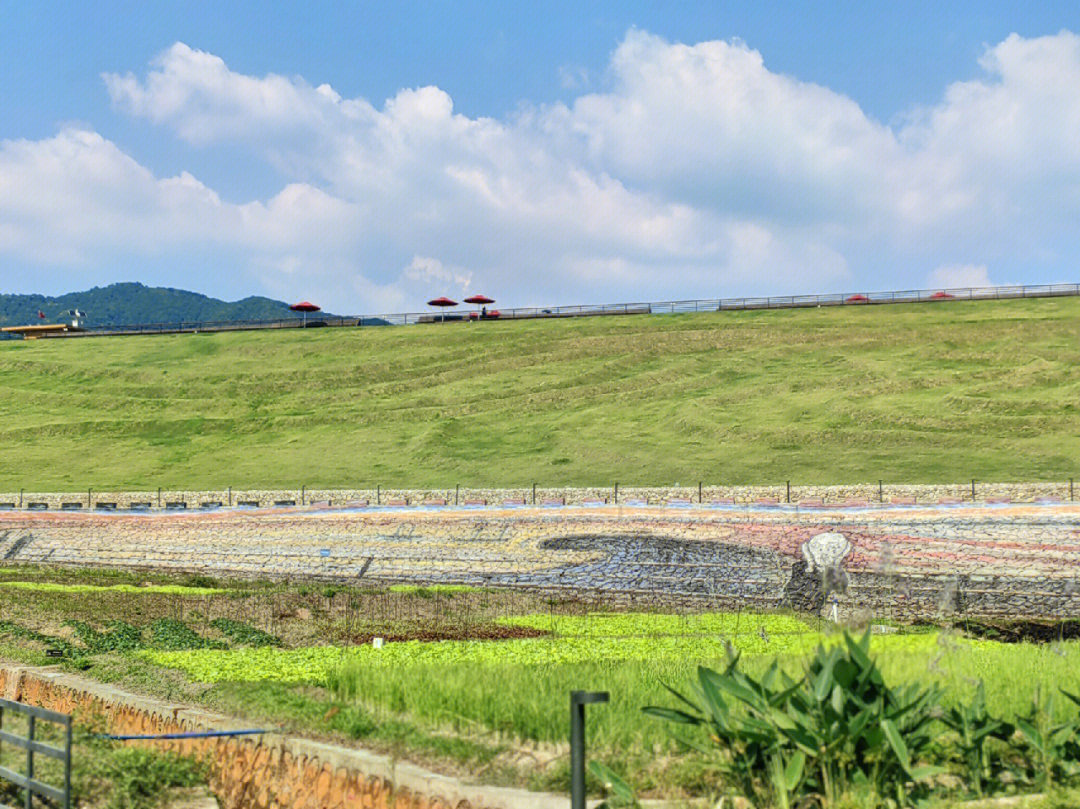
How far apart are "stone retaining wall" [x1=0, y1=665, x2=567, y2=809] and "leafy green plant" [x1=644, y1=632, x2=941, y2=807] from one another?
A: 138cm

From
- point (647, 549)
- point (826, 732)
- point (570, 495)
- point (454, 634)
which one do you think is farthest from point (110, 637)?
point (570, 495)

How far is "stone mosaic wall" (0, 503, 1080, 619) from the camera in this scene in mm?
27578

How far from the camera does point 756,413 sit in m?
55.6

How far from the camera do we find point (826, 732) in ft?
24.8

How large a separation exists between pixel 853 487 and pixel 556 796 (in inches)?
1297

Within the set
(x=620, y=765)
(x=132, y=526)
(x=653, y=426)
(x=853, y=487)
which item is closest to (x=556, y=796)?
(x=620, y=765)

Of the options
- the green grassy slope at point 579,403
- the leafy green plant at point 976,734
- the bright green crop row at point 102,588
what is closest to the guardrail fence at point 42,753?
the leafy green plant at point 976,734

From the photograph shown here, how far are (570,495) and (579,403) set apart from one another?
21.9m

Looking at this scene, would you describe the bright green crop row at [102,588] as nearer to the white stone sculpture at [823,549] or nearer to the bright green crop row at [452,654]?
the bright green crop row at [452,654]

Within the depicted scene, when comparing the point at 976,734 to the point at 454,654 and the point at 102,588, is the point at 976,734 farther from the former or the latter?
the point at 102,588

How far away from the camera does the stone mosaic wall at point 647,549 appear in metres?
27.6

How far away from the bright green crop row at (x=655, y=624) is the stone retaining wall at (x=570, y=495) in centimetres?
1279

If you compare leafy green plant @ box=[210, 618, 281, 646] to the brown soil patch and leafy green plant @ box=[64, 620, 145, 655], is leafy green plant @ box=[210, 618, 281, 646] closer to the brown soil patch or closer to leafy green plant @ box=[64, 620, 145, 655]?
the brown soil patch

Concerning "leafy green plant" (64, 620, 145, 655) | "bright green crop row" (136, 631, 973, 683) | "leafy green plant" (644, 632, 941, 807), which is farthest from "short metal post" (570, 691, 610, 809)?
"leafy green plant" (64, 620, 145, 655)
